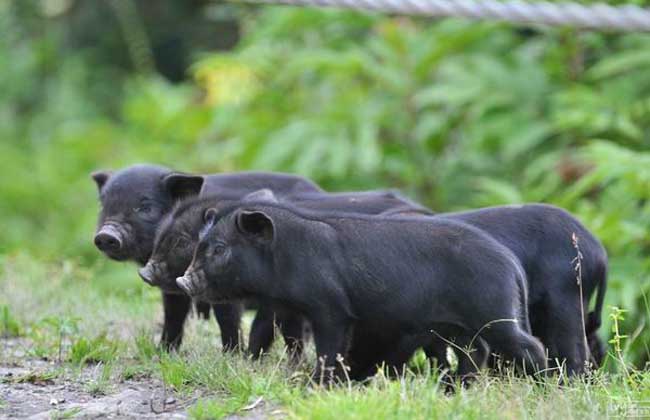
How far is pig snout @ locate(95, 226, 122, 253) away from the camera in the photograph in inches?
276

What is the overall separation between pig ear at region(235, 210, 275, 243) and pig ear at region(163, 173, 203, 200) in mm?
1122

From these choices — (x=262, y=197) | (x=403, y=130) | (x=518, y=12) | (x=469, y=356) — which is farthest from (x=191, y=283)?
(x=403, y=130)

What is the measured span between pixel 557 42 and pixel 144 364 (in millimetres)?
7456

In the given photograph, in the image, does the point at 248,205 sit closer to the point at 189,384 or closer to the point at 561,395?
the point at 189,384

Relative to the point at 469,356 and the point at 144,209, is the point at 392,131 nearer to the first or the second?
the point at 144,209

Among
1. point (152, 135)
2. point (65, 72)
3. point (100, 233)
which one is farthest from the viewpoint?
point (65, 72)

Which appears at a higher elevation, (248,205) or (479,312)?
(248,205)

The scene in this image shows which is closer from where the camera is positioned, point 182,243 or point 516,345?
point 516,345

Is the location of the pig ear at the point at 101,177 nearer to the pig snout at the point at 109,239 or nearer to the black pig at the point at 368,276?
the pig snout at the point at 109,239

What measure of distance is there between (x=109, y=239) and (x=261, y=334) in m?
1.03

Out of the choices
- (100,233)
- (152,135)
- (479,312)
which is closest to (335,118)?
(152,135)

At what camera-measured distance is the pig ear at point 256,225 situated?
605 centimetres

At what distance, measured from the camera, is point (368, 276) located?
237 inches

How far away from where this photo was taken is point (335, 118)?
12742 millimetres
